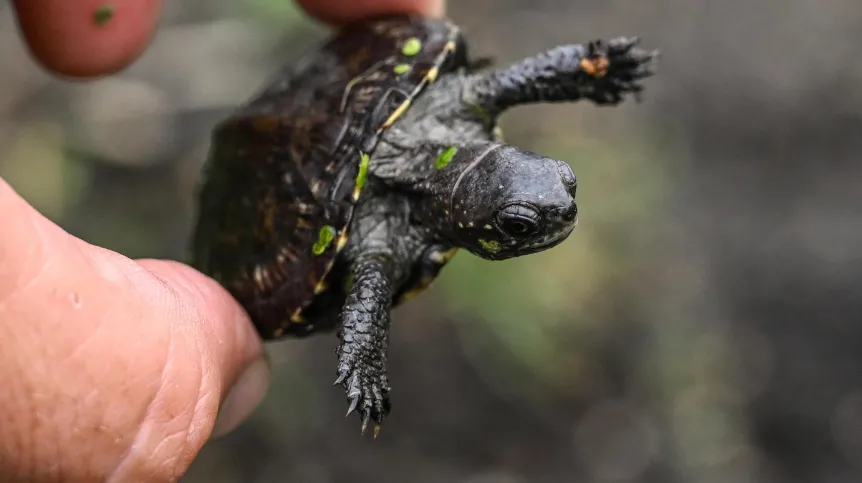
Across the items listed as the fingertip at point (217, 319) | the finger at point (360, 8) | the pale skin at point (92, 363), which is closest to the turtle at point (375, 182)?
the fingertip at point (217, 319)

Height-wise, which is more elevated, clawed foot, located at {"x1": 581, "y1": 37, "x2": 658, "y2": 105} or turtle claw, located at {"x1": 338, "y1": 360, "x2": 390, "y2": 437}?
clawed foot, located at {"x1": 581, "y1": 37, "x2": 658, "y2": 105}

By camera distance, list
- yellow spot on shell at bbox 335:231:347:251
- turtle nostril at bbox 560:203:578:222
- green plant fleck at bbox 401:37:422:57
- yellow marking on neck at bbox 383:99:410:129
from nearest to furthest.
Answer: turtle nostril at bbox 560:203:578:222
yellow spot on shell at bbox 335:231:347:251
yellow marking on neck at bbox 383:99:410:129
green plant fleck at bbox 401:37:422:57

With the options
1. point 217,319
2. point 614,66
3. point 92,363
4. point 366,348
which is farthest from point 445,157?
point 92,363

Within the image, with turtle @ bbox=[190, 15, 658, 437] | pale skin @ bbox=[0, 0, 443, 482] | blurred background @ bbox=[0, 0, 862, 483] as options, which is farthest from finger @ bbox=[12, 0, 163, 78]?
pale skin @ bbox=[0, 0, 443, 482]

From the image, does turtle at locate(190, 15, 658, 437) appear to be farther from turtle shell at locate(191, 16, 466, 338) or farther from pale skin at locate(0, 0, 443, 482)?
pale skin at locate(0, 0, 443, 482)

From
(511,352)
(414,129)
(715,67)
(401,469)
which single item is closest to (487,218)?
(414,129)

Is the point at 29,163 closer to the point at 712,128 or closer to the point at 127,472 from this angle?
the point at 127,472

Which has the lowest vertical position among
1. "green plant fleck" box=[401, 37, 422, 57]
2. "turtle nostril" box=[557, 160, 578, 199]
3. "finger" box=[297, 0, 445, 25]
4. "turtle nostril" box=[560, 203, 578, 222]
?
"turtle nostril" box=[560, 203, 578, 222]
